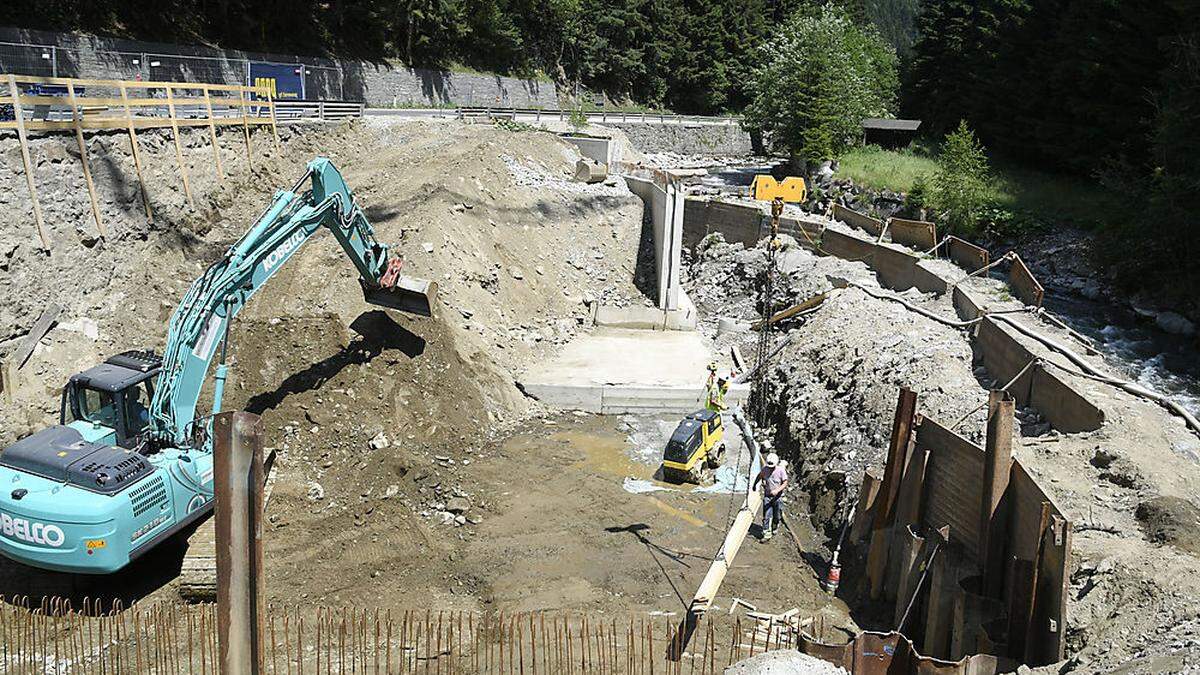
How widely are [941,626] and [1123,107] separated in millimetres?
29625

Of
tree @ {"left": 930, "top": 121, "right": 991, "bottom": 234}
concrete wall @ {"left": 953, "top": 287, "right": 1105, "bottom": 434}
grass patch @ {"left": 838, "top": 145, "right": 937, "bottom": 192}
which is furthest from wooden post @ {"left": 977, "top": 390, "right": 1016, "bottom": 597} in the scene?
grass patch @ {"left": 838, "top": 145, "right": 937, "bottom": 192}

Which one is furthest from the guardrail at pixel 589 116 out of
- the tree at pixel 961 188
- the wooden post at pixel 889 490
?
the wooden post at pixel 889 490

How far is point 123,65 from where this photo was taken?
30.8 meters

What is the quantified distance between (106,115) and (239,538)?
65.7 feet

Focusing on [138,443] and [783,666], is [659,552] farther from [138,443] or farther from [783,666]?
[138,443]

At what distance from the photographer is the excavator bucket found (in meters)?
18.8

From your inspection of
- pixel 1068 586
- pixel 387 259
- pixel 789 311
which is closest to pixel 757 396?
pixel 789 311

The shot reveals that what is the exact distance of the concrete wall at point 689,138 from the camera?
183ft

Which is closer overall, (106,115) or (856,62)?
(106,115)

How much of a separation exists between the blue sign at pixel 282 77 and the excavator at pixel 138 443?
20552 millimetres

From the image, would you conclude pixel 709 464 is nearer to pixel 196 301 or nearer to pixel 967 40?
pixel 196 301

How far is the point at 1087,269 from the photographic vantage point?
86.7 ft

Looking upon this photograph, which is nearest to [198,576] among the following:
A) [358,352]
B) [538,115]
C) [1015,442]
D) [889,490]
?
[358,352]

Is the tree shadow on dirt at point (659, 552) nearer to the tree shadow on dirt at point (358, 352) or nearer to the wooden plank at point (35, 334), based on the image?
the tree shadow on dirt at point (358, 352)
